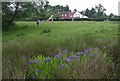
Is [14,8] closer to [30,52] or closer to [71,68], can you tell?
[30,52]

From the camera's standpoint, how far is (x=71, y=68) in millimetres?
4863

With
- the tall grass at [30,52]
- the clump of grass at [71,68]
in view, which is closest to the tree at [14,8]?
the tall grass at [30,52]

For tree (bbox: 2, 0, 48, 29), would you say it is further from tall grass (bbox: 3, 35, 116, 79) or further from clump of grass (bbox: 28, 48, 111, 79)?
clump of grass (bbox: 28, 48, 111, 79)

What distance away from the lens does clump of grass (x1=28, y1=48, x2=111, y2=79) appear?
4691mm

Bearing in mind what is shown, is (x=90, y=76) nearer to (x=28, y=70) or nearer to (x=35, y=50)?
(x=28, y=70)

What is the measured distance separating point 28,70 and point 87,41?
3371 millimetres

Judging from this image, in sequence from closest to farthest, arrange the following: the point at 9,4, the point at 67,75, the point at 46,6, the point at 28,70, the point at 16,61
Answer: the point at 67,75
the point at 28,70
the point at 16,61
the point at 9,4
the point at 46,6

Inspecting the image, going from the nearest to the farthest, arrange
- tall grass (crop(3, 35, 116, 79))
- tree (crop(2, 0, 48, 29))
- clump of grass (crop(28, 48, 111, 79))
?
clump of grass (crop(28, 48, 111, 79)) → tall grass (crop(3, 35, 116, 79)) → tree (crop(2, 0, 48, 29))

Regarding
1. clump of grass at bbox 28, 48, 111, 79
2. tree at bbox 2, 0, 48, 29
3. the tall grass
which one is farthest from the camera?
tree at bbox 2, 0, 48, 29

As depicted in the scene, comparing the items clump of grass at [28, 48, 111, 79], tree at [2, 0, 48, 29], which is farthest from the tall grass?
tree at [2, 0, 48, 29]

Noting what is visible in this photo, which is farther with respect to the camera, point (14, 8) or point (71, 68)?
point (14, 8)

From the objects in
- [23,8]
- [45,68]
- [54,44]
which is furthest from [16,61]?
[23,8]

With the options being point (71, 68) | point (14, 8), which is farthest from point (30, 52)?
point (14, 8)

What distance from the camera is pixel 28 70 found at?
510 centimetres
